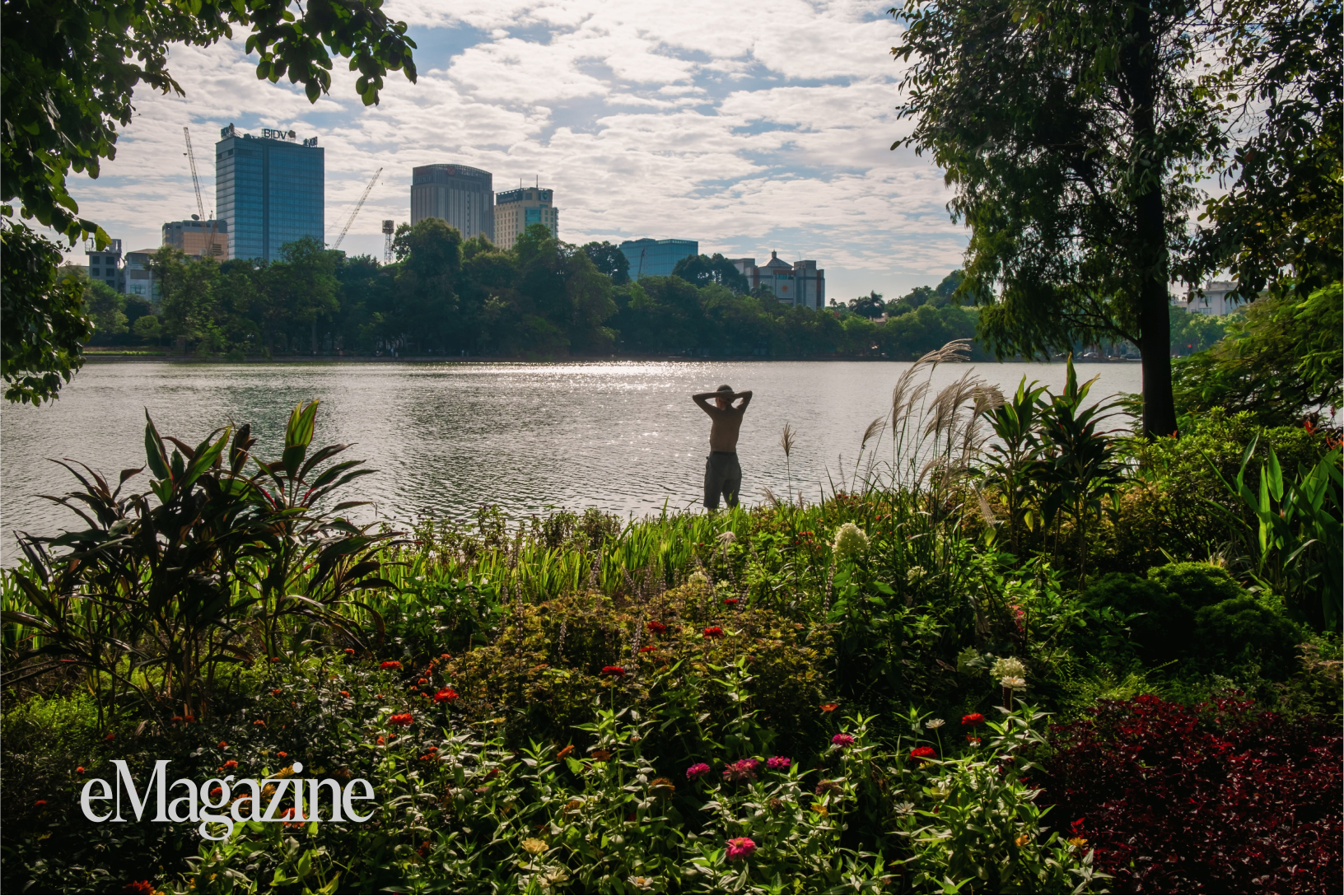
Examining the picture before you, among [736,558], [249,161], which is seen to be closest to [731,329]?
[249,161]

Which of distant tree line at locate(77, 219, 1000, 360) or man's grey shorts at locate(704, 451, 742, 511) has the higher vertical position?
distant tree line at locate(77, 219, 1000, 360)

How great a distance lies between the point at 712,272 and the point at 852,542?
120819mm

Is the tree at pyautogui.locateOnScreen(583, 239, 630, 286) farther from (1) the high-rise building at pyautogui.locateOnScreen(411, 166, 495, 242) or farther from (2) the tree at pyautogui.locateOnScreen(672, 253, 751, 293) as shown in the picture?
(1) the high-rise building at pyautogui.locateOnScreen(411, 166, 495, 242)

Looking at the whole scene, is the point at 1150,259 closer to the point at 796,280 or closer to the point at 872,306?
the point at 872,306

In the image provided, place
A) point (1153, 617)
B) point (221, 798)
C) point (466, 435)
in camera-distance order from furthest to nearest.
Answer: point (466, 435) → point (1153, 617) → point (221, 798)

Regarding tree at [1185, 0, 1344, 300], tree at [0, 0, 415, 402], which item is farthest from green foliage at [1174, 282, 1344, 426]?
tree at [0, 0, 415, 402]

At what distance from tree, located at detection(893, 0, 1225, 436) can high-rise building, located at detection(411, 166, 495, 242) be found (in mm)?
115534

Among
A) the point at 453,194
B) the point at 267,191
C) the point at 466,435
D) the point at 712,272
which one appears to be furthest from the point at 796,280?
the point at 466,435

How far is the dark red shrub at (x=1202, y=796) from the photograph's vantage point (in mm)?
2066

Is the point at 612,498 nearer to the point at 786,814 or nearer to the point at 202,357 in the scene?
the point at 786,814

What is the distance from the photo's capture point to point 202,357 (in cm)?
5734

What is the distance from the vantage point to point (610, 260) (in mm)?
101312

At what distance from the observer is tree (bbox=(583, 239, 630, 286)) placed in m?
99.4

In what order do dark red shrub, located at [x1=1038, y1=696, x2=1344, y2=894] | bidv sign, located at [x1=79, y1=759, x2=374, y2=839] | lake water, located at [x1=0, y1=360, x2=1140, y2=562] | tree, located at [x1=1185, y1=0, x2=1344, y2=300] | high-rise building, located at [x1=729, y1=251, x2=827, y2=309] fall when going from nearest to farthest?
dark red shrub, located at [x1=1038, y1=696, x2=1344, y2=894], bidv sign, located at [x1=79, y1=759, x2=374, y2=839], tree, located at [x1=1185, y1=0, x2=1344, y2=300], lake water, located at [x1=0, y1=360, x2=1140, y2=562], high-rise building, located at [x1=729, y1=251, x2=827, y2=309]
